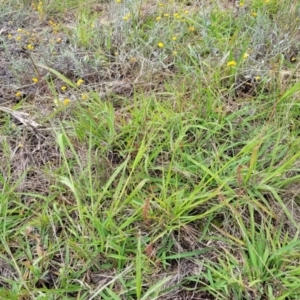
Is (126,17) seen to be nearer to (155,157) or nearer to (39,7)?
(39,7)

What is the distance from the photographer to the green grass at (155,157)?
3.97 feet

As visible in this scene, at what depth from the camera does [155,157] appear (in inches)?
57.9

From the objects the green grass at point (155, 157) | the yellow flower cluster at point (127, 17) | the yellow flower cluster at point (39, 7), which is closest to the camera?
the green grass at point (155, 157)

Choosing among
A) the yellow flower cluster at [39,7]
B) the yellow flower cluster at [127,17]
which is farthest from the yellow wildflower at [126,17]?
the yellow flower cluster at [39,7]

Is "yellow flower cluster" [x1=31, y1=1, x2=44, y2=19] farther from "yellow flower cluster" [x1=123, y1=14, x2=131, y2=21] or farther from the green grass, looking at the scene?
"yellow flower cluster" [x1=123, y1=14, x2=131, y2=21]

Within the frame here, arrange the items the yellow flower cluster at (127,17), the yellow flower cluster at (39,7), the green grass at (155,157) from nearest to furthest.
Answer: the green grass at (155,157) < the yellow flower cluster at (127,17) < the yellow flower cluster at (39,7)

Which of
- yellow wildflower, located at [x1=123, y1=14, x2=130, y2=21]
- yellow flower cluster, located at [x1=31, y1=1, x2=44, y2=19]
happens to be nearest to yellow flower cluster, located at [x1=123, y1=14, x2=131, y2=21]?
yellow wildflower, located at [x1=123, y1=14, x2=130, y2=21]

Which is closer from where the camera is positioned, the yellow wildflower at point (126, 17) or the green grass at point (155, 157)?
the green grass at point (155, 157)

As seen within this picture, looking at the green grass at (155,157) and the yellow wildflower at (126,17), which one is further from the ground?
the yellow wildflower at (126,17)

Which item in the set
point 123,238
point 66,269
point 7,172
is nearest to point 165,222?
point 123,238

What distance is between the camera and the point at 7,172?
1526 millimetres

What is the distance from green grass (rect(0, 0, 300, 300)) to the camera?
1.21 m

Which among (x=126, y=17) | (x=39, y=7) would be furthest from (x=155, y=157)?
(x=39, y=7)

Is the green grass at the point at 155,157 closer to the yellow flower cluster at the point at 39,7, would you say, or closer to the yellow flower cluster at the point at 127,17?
the yellow flower cluster at the point at 127,17
